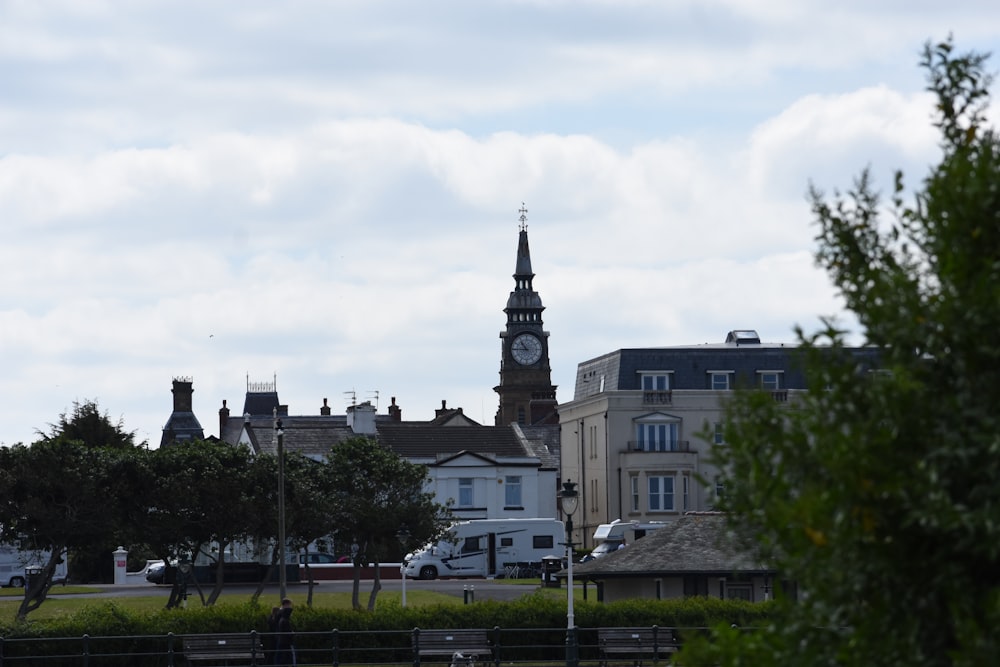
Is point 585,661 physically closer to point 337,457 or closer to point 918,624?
point 337,457

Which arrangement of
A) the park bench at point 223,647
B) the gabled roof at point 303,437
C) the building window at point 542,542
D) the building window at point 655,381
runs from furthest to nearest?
1. the building window at point 655,381
2. the gabled roof at point 303,437
3. the building window at point 542,542
4. the park bench at point 223,647

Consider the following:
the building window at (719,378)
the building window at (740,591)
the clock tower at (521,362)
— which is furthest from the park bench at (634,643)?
the clock tower at (521,362)

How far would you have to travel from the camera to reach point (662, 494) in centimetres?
8206

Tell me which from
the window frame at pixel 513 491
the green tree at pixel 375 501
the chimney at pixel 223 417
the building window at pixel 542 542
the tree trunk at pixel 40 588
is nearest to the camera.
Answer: the tree trunk at pixel 40 588

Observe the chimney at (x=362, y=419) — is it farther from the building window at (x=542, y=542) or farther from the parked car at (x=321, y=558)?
the building window at (x=542, y=542)

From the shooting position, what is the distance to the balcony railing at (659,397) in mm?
83312

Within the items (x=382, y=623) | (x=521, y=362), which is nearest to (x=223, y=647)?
(x=382, y=623)

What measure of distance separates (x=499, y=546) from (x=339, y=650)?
3847 cm

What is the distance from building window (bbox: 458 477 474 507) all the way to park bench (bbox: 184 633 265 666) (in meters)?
49.8

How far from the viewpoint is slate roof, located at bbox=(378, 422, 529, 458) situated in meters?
85.6

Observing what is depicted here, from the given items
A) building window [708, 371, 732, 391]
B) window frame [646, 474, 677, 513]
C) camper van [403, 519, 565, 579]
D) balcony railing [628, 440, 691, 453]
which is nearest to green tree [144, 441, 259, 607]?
camper van [403, 519, 565, 579]

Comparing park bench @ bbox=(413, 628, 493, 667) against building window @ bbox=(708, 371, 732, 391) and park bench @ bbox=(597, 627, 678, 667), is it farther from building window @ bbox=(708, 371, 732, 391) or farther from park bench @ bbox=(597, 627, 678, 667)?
building window @ bbox=(708, 371, 732, 391)

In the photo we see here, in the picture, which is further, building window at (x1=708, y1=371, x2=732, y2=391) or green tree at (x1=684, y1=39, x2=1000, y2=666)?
building window at (x1=708, y1=371, x2=732, y2=391)

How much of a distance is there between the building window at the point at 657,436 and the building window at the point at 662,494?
61.8 inches
